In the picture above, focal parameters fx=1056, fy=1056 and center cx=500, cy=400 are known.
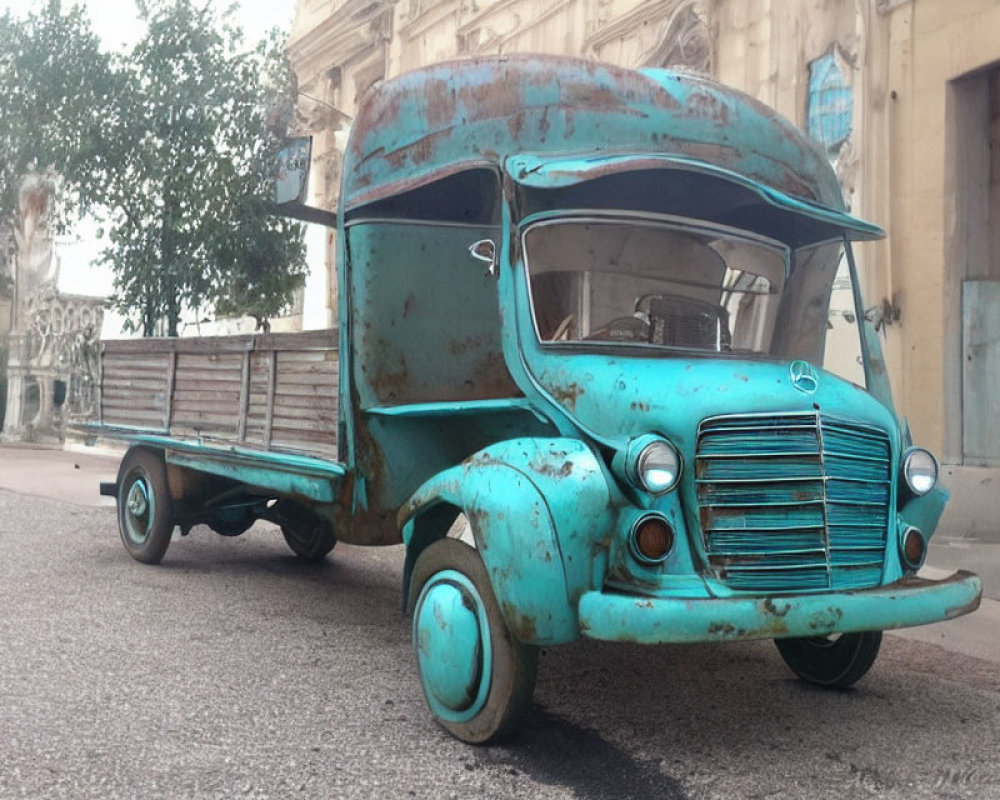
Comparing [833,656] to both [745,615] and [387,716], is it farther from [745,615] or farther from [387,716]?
[387,716]

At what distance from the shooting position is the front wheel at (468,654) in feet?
11.8

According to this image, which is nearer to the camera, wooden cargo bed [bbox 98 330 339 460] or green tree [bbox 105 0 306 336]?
wooden cargo bed [bbox 98 330 339 460]

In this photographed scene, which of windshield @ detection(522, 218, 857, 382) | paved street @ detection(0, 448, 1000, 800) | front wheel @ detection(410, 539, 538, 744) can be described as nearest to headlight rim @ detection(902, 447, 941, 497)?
windshield @ detection(522, 218, 857, 382)

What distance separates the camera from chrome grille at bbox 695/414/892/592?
353cm

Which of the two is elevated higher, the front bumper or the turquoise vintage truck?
the turquoise vintage truck

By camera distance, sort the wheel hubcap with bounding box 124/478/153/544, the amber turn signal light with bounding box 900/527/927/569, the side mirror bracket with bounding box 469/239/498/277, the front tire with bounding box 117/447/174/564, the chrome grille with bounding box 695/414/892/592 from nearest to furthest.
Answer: the chrome grille with bounding box 695/414/892/592, the amber turn signal light with bounding box 900/527/927/569, the side mirror bracket with bounding box 469/239/498/277, the front tire with bounding box 117/447/174/564, the wheel hubcap with bounding box 124/478/153/544

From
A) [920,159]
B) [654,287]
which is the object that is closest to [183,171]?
[920,159]

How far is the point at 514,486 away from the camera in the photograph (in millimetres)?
3518

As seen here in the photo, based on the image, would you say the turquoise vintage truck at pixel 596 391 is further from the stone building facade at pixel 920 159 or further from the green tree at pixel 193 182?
the green tree at pixel 193 182

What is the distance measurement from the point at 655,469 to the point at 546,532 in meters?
0.42

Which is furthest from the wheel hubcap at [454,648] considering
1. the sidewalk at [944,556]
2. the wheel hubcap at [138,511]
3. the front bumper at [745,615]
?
the wheel hubcap at [138,511]

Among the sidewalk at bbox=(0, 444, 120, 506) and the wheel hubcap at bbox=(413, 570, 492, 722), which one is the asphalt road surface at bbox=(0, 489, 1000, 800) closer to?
the wheel hubcap at bbox=(413, 570, 492, 722)

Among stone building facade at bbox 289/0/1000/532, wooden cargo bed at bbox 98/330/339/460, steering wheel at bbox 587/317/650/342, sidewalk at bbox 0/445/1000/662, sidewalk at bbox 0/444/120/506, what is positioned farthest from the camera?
sidewalk at bbox 0/444/120/506

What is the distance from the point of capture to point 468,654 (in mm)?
3701
